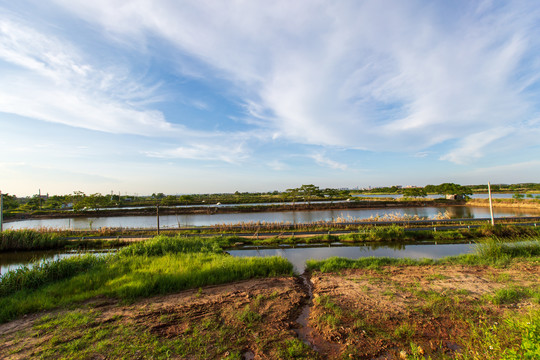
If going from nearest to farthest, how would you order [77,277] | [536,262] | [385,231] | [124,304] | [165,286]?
1. [124,304]
2. [165,286]
3. [77,277]
4. [536,262]
5. [385,231]

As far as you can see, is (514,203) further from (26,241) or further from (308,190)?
(26,241)

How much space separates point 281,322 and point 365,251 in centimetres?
978

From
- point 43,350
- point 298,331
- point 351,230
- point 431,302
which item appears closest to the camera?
point 43,350

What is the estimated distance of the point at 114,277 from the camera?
8.10 m

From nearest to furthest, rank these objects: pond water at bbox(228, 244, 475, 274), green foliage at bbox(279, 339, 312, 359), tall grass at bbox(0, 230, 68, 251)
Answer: green foliage at bbox(279, 339, 312, 359) < pond water at bbox(228, 244, 475, 274) < tall grass at bbox(0, 230, 68, 251)

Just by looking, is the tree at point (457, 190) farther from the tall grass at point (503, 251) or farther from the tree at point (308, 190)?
the tall grass at point (503, 251)

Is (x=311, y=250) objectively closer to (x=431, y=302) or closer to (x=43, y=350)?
(x=431, y=302)

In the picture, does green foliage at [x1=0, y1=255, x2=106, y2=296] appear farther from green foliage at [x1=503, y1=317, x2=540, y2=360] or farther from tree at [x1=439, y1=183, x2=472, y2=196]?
tree at [x1=439, y1=183, x2=472, y2=196]

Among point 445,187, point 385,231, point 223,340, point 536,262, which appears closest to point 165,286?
point 223,340

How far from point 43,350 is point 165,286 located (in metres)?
3.02

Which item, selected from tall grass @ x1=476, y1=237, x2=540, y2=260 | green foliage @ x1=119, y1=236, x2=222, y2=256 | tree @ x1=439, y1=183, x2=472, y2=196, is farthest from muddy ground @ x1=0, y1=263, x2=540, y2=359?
tree @ x1=439, y1=183, x2=472, y2=196

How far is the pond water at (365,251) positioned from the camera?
481 inches

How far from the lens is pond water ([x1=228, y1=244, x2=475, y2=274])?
12211 mm

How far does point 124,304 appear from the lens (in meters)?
6.07
